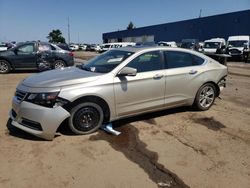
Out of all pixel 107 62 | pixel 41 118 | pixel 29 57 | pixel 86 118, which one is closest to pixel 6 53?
pixel 29 57

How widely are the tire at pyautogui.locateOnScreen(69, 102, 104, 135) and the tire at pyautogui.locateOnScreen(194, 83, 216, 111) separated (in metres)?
2.49

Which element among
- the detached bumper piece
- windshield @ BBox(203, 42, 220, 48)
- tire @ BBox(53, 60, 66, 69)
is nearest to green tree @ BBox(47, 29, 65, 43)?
windshield @ BBox(203, 42, 220, 48)

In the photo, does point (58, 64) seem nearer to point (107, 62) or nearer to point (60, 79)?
point (107, 62)

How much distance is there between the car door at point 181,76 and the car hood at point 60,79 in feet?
5.25

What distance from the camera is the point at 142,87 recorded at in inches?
225

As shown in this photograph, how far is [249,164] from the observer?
4266 millimetres

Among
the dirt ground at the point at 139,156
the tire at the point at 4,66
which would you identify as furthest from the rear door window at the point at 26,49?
the dirt ground at the point at 139,156

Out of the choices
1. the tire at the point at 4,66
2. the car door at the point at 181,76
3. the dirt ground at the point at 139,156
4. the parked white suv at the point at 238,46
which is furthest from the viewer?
the parked white suv at the point at 238,46

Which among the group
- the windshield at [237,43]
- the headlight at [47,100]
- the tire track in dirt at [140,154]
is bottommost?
the tire track in dirt at [140,154]

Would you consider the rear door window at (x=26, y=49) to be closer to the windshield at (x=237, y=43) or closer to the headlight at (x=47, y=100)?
the headlight at (x=47, y=100)

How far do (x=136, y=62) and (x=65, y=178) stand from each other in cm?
275

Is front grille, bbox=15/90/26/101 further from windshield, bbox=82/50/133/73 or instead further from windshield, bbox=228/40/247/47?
windshield, bbox=228/40/247/47

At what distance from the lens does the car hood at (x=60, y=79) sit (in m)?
5.05

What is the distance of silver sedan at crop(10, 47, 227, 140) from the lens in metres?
4.90
